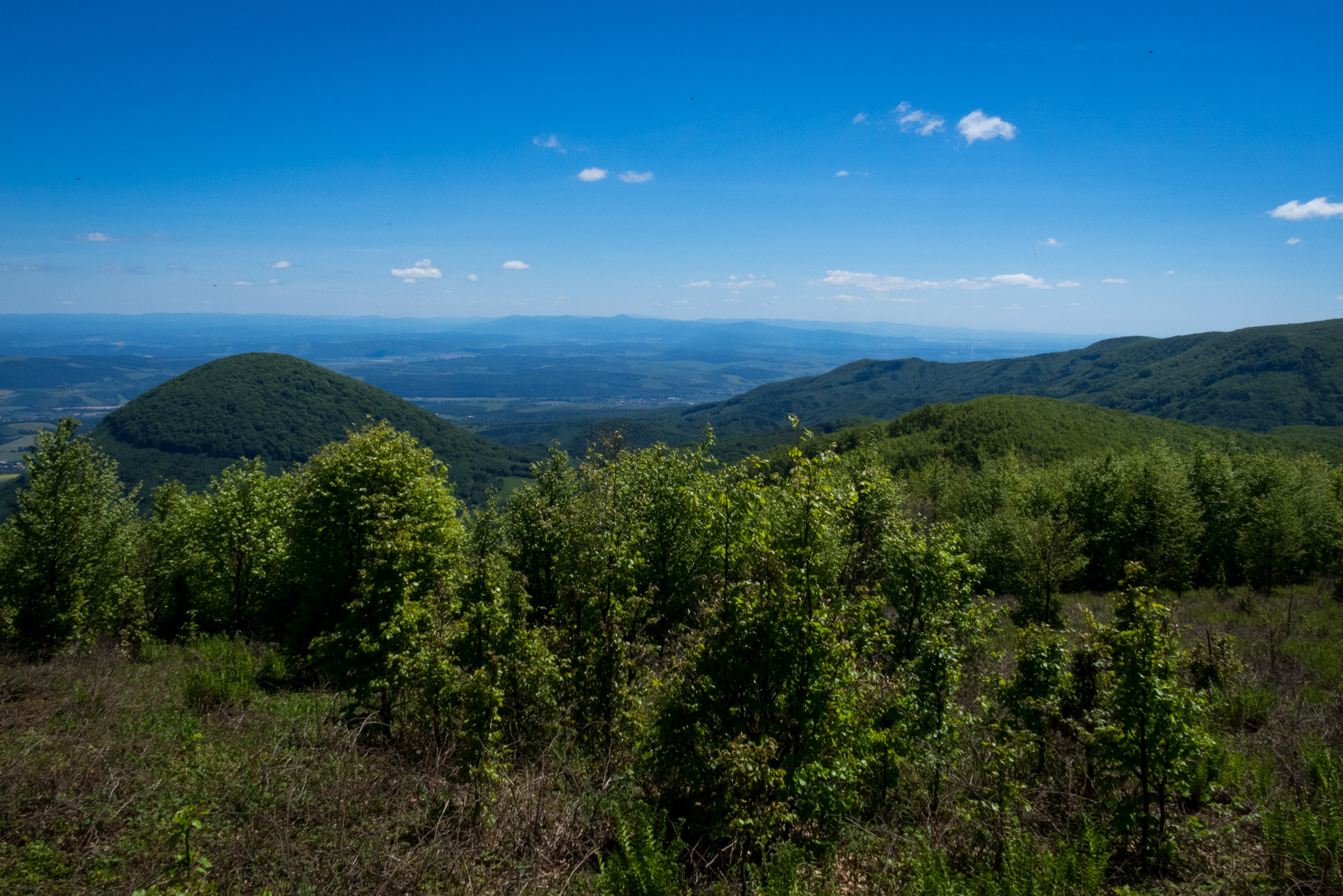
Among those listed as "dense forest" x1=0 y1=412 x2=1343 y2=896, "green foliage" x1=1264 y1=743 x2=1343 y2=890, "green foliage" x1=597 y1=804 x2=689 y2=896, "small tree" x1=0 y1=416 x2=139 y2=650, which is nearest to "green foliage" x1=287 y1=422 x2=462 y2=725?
"dense forest" x1=0 y1=412 x2=1343 y2=896

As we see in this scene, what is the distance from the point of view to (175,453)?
18238 cm

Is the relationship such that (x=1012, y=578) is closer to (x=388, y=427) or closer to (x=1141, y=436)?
(x=388, y=427)

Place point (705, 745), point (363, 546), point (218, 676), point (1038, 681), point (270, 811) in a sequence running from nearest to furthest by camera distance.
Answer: point (270, 811) → point (705, 745) → point (1038, 681) → point (218, 676) → point (363, 546)

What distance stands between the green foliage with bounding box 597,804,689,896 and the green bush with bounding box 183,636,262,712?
9332 millimetres

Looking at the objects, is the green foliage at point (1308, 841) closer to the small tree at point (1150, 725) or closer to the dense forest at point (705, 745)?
the dense forest at point (705, 745)

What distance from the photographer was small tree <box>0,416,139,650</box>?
22884 mm

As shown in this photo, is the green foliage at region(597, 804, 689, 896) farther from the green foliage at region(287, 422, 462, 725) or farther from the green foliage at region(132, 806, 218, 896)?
the green foliage at region(287, 422, 462, 725)

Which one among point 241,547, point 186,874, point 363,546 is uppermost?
point 186,874

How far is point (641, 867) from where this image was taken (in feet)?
23.1

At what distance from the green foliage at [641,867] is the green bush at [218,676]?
933 centimetres

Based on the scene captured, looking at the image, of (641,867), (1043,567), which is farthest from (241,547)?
(1043,567)

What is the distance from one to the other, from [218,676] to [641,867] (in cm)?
1231

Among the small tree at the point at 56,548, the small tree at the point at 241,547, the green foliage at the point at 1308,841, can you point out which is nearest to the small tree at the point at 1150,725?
the green foliage at the point at 1308,841

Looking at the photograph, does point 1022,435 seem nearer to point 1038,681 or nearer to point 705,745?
point 1038,681
